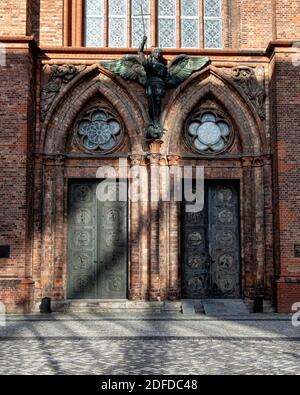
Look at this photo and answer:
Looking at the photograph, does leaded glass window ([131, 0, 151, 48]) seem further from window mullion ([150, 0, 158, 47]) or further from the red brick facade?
the red brick facade

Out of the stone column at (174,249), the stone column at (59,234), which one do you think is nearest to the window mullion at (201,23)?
the stone column at (174,249)

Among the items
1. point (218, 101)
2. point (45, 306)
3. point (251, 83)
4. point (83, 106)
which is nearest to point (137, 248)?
point (45, 306)

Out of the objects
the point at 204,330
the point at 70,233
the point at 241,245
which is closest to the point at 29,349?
the point at 204,330

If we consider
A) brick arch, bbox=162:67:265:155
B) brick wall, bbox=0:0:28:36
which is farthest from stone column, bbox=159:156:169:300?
brick wall, bbox=0:0:28:36

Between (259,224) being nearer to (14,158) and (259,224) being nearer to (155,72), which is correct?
(155,72)

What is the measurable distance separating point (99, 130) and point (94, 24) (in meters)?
3.04

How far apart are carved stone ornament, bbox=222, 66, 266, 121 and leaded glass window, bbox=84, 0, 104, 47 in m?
3.50

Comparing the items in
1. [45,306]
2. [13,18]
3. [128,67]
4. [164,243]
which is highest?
[13,18]

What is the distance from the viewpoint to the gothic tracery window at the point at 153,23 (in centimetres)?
1570

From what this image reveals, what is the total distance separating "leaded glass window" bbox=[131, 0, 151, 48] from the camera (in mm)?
15703

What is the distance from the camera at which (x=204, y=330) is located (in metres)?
10.5

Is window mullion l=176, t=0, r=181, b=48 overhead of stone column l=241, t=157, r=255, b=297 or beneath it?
overhead

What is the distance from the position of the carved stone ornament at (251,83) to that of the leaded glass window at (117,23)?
117 inches

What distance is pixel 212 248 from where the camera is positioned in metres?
14.7
